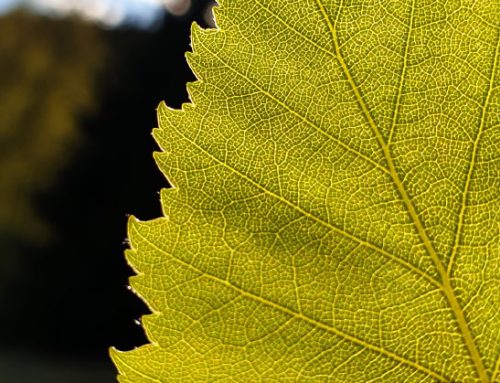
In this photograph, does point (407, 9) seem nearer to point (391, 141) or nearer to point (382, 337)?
point (391, 141)

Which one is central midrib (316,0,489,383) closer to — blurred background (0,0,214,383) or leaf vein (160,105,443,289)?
leaf vein (160,105,443,289)

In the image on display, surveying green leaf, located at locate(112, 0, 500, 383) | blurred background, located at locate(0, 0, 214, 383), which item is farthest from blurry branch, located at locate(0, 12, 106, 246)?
green leaf, located at locate(112, 0, 500, 383)

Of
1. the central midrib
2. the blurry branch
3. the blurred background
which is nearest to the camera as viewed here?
the central midrib

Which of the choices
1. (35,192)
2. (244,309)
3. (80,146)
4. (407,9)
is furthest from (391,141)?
(35,192)

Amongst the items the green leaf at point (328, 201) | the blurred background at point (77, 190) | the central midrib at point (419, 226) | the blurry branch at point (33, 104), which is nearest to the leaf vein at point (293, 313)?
the green leaf at point (328, 201)

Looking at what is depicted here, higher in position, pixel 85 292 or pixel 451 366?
pixel 85 292

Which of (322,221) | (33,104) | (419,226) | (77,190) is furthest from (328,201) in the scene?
(33,104)
